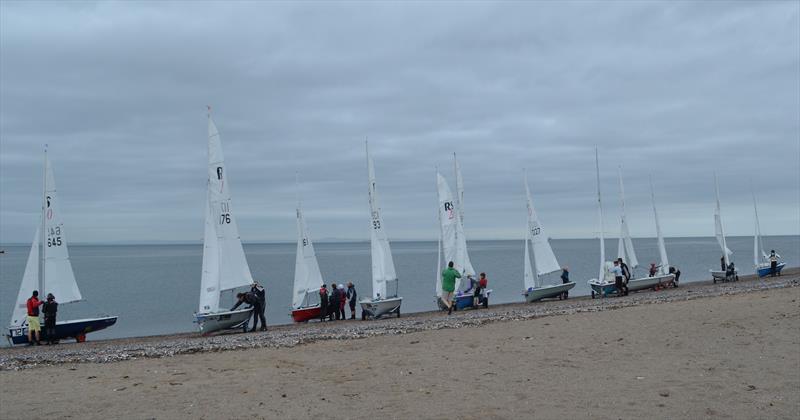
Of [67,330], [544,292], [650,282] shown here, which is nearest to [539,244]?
[544,292]

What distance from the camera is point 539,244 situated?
2923cm

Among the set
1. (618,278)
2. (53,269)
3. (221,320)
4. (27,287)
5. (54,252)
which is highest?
(54,252)

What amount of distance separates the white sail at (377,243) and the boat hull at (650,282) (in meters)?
11.3

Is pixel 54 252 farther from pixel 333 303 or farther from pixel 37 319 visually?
pixel 333 303

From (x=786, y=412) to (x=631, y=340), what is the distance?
4374mm

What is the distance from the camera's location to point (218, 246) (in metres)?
19.9

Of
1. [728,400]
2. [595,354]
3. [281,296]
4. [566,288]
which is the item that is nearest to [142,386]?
[595,354]

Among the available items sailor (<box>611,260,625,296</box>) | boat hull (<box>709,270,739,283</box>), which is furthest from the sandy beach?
boat hull (<box>709,270,739,283</box>)

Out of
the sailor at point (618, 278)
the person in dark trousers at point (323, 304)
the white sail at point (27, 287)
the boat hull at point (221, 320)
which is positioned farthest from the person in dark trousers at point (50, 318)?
the sailor at point (618, 278)

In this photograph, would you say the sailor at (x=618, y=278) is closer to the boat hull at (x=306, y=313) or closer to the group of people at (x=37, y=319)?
the boat hull at (x=306, y=313)

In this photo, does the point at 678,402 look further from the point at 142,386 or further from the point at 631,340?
the point at 142,386

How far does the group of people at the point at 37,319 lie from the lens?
61.7 feet

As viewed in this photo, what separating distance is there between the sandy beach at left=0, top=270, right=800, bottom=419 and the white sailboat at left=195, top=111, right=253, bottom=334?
593 centimetres

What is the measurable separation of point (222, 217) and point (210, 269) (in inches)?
66.4
